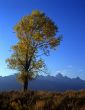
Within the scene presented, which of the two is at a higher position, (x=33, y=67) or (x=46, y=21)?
(x=46, y=21)

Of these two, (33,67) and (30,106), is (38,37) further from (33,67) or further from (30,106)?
(30,106)

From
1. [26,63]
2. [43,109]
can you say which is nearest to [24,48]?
[26,63]

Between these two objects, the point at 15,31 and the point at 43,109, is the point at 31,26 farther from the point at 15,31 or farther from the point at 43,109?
the point at 43,109

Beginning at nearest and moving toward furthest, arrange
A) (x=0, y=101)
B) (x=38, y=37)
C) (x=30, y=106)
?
(x=30, y=106), (x=0, y=101), (x=38, y=37)

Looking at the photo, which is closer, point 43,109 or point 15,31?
point 43,109

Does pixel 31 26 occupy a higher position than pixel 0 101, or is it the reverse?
pixel 31 26

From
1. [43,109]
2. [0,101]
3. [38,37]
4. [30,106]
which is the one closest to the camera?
[43,109]

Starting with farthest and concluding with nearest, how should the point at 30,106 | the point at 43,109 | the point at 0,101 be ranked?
1. the point at 0,101
2. the point at 30,106
3. the point at 43,109

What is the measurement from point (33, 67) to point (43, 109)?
2508 centimetres

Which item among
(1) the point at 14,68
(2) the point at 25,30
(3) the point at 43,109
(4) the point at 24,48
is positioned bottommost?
A: (3) the point at 43,109

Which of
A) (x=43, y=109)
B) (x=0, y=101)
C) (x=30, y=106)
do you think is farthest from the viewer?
(x=0, y=101)

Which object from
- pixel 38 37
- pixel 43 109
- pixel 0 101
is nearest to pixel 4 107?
pixel 0 101

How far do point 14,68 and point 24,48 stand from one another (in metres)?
3.27

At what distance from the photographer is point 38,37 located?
3891cm
